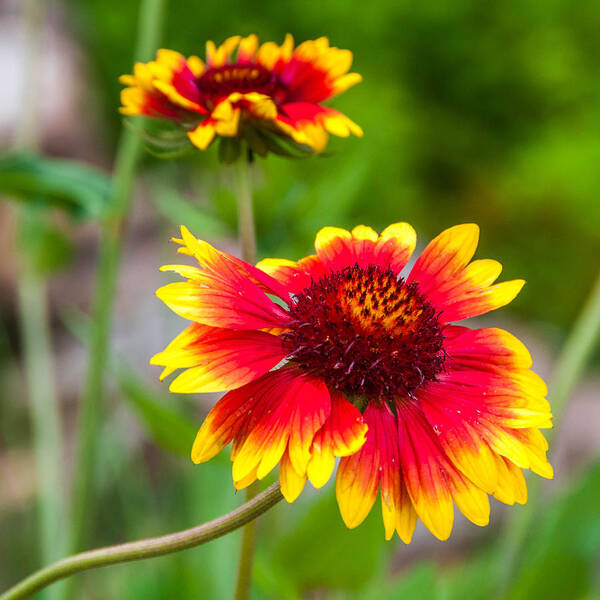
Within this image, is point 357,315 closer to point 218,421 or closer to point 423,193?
point 218,421

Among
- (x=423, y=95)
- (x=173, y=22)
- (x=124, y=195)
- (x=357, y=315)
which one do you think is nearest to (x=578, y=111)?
(x=423, y=95)

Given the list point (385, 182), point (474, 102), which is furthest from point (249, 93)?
point (474, 102)

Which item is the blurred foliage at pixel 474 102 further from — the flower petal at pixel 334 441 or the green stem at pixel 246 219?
the flower petal at pixel 334 441

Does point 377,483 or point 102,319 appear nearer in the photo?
point 377,483

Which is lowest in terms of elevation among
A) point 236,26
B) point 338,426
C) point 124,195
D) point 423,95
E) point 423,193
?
point 338,426

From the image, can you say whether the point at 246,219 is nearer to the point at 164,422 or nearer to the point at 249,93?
the point at 249,93

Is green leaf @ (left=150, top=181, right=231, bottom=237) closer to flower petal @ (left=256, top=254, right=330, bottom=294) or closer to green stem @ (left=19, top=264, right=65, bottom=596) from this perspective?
green stem @ (left=19, top=264, right=65, bottom=596)

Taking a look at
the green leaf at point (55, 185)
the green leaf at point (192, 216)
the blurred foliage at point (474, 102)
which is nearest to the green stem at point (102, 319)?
the green leaf at point (55, 185)
